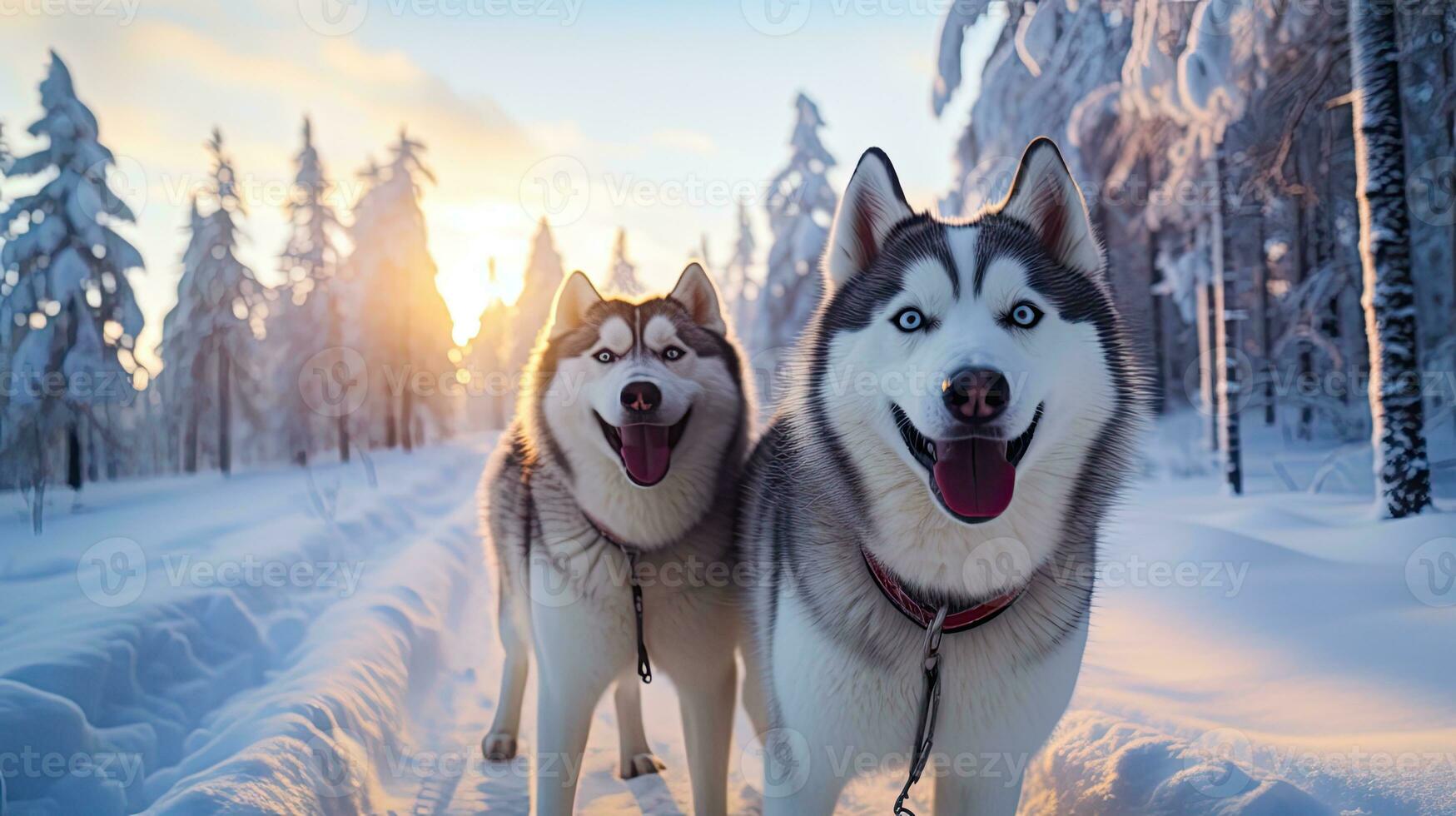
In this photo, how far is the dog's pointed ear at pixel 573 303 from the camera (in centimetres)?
326

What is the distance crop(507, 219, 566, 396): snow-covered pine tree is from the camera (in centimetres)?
3109

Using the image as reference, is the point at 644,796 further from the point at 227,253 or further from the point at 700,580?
the point at 227,253

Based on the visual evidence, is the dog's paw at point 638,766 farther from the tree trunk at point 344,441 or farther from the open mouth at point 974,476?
the tree trunk at point 344,441

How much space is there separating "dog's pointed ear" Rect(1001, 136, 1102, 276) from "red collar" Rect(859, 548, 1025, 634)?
3.26 ft

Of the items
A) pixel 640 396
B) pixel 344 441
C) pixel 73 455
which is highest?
pixel 640 396

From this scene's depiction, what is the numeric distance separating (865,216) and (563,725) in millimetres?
2171

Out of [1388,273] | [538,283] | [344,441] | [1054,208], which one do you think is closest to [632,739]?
[1054,208]

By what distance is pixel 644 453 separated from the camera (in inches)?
110

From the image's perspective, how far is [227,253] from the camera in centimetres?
2066

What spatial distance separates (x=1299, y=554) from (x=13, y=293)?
46.8 ft

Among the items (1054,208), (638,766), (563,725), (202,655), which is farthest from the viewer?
(202,655)

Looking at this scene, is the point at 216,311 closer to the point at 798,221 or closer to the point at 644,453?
the point at 798,221

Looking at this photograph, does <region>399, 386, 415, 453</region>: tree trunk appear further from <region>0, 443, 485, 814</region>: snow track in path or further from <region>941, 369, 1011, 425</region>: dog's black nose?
<region>941, 369, 1011, 425</region>: dog's black nose

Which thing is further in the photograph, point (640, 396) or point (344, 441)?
point (344, 441)
